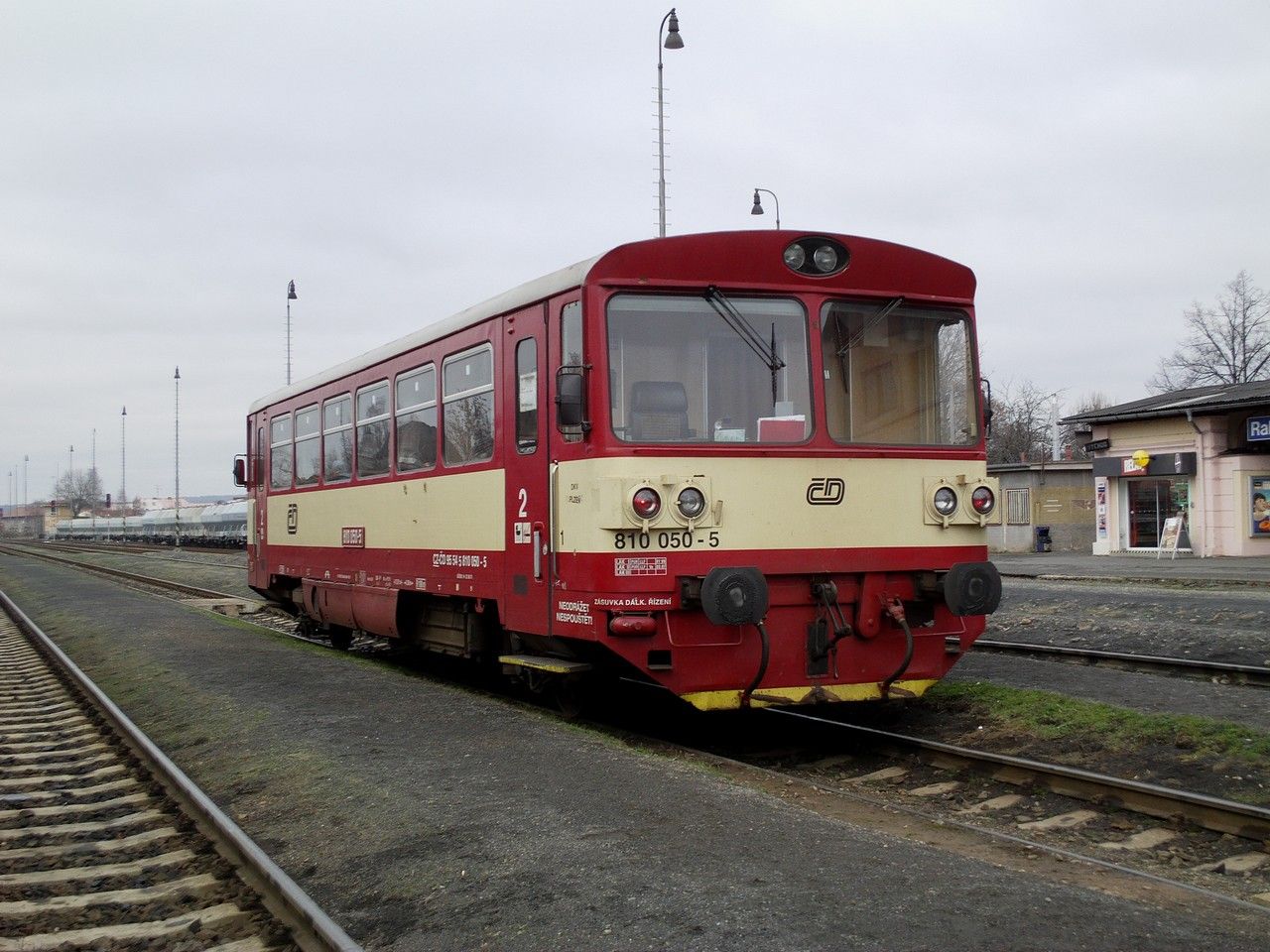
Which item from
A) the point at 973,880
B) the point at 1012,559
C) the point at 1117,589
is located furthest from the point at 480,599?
the point at 1012,559

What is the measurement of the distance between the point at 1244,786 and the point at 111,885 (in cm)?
604

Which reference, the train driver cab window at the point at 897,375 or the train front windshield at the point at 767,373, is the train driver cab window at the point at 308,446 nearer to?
the train front windshield at the point at 767,373

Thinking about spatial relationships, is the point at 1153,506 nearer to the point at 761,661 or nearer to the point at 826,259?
the point at 826,259

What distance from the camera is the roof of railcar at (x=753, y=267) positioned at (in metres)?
7.55

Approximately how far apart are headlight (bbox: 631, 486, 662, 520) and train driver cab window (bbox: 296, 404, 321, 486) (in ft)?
23.3

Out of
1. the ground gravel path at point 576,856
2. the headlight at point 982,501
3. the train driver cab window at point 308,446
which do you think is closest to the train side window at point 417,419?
the ground gravel path at point 576,856

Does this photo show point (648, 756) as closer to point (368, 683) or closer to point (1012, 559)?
point (368, 683)

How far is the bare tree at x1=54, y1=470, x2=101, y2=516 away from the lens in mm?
145500

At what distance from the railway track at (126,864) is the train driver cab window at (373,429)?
11.1 feet

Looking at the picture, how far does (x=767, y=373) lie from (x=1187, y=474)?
2495cm

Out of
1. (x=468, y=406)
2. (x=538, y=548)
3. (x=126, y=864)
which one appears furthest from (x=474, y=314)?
(x=126, y=864)

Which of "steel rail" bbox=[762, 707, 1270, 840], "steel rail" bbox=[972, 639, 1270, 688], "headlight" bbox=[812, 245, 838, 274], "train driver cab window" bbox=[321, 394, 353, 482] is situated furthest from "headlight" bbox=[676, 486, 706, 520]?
"train driver cab window" bbox=[321, 394, 353, 482]

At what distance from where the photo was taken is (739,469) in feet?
24.7

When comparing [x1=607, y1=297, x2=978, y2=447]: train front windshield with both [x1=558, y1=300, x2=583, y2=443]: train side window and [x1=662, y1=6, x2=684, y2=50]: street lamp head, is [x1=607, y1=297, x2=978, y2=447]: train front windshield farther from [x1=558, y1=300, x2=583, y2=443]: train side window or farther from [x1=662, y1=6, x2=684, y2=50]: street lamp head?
[x1=662, y1=6, x2=684, y2=50]: street lamp head
